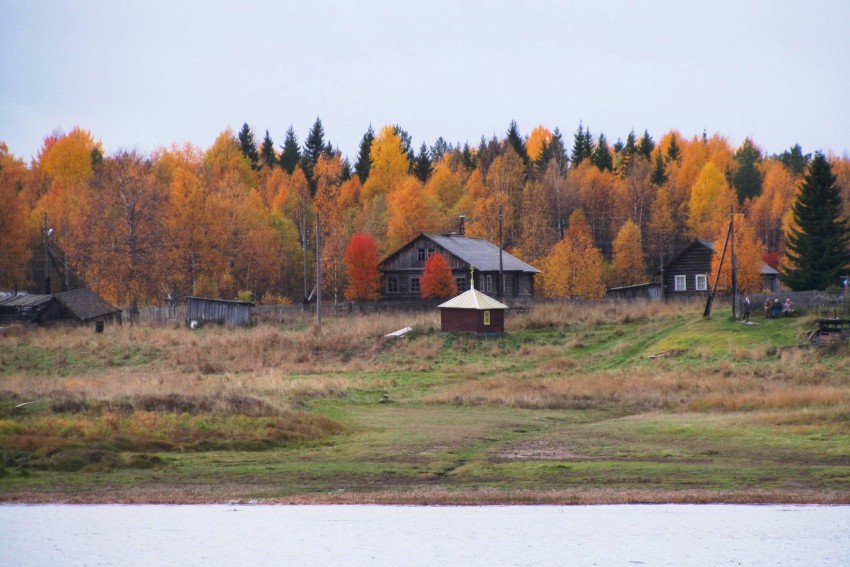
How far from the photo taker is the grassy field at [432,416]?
19.9 metres

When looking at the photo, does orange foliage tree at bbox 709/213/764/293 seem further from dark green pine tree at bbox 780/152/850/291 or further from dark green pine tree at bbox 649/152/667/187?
dark green pine tree at bbox 649/152/667/187

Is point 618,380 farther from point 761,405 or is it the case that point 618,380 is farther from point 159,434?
→ point 159,434

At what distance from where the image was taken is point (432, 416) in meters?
32.8

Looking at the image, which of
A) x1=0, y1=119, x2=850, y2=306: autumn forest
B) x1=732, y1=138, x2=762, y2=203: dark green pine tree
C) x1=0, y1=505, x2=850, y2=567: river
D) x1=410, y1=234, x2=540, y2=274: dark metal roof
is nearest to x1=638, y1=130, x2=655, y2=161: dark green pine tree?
x1=0, y1=119, x2=850, y2=306: autumn forest

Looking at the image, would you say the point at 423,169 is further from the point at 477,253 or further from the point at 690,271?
the point at 690,271

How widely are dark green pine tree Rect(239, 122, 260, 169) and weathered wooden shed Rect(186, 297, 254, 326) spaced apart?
222ft

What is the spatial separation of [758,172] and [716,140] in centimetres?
2891

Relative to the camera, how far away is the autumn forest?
8062 centimetres

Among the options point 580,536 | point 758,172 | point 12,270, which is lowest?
point 580,536

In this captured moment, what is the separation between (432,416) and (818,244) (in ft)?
140

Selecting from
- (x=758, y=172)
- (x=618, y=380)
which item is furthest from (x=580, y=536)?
(x=758, y=172)

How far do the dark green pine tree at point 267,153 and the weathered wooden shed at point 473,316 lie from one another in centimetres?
A: 7720

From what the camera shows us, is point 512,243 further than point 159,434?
Yes

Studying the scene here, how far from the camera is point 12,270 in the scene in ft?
269
